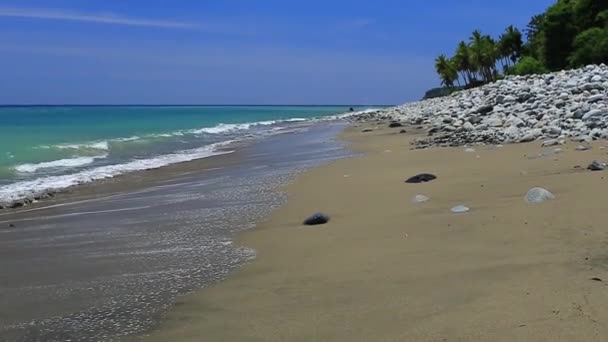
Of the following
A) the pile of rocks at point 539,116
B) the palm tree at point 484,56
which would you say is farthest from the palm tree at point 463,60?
the pile of rocks at point 539,116

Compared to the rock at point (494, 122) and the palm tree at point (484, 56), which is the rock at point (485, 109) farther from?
the palm tree at point (484, 56)

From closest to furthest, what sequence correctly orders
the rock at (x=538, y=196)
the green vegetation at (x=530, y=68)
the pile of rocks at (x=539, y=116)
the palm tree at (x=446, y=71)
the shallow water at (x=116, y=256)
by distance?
the shallow water at (x=116, y=256), the rock at (x=538, y=196), the pile of rocks at (x=539, y=116), the green vegetation at (x=530, y=68), the palm tree at (x=446, y=71)

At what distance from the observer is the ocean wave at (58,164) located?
535 inches

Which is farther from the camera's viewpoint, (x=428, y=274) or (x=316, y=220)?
(x=316, y=220)

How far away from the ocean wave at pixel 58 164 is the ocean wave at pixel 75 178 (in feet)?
4.01

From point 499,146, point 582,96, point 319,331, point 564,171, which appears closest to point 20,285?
point 319,331

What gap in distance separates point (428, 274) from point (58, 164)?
1307 cm

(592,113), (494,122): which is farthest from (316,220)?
(494,122)

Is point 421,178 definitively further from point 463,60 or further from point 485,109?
point 463,60

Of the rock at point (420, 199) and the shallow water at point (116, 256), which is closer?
the shallow water at point (116, 256)

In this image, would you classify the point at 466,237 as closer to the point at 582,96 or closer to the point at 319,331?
the point at 319,331

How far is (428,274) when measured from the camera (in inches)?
141

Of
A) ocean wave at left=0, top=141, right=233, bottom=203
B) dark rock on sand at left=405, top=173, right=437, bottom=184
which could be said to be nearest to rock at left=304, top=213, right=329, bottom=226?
dark rock on sand at left=405, top=173, right=437, bottom=184

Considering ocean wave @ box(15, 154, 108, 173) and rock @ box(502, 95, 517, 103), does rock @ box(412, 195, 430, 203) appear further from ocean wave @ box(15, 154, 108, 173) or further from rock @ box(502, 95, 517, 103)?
rock @ box(502, 95, 517, 103)
